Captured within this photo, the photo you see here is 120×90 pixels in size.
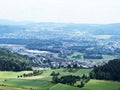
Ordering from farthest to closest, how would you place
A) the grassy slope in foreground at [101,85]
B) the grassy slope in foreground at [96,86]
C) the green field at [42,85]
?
the green field at [42,85], the grassy slope in foreground at [101,85], the grassy slope in foreground at [96,86]

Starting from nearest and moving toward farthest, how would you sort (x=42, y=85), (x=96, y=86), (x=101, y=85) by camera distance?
(x=96, y=86) → (x=101, y=85) → (x=42, y=85)

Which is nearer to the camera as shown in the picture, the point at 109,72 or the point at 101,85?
the point at 101,85

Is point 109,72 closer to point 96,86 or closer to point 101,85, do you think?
point 101,85

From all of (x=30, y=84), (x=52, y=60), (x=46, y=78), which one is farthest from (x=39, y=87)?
(x=52, y=60)

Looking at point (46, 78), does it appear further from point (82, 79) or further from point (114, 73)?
point (114, 73)

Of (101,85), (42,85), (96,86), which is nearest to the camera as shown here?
(96,86)

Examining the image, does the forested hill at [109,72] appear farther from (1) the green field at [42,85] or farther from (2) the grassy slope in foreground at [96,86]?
(2) the grassy slope in foreground at [96,86]

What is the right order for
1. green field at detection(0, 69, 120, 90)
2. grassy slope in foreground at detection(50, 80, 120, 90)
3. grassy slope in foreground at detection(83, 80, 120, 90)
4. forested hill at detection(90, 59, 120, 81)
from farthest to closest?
forested hill at detection(90, 59, 120, 81) → green field at detection(0, 69, 120, 90) → grassy slope in foreground at detection(83, 80, 120, 90) → grassy slope in foreground at detection(50, 80, 120, 90)

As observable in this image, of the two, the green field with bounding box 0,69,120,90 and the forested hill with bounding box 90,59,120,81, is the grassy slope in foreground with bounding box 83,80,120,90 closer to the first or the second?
the green field with bounding box 0,69,120,90

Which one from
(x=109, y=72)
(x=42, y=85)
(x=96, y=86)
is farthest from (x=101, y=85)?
(x=42, y=85)

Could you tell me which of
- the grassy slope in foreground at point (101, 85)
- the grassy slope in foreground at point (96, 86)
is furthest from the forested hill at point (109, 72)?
the grassy slope in foreground at point (96, 86)

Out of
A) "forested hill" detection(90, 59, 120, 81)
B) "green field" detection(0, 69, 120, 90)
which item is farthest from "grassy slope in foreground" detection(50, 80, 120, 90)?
"forested hill" detection(90, 59, 120, 81)
